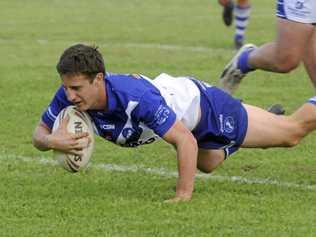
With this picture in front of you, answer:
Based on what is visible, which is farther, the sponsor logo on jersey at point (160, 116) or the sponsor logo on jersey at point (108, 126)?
the sponsor logo on jersey at point (108, 126)

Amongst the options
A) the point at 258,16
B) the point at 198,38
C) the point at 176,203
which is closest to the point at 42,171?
the point at 176,203

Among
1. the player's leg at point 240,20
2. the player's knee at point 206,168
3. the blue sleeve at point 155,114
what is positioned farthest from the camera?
the player's leg at point 240,20

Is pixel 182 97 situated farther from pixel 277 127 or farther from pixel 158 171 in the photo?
pixel 158 171

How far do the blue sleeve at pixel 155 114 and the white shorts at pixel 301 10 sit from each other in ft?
5.39

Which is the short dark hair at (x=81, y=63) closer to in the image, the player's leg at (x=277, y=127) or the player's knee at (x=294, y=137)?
the player's leg at (x=277, y=127)

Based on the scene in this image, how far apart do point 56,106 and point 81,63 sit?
1.75 feet

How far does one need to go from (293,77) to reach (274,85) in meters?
0.60

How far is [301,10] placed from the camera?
750cm

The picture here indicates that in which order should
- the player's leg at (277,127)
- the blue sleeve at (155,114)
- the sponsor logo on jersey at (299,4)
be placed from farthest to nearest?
the sponsor logo on jersey at (299,4) → the player's leg at (277,127) → the blue sleeve at (155,114)

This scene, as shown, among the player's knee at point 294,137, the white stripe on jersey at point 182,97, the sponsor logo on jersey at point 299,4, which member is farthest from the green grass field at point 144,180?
the sponsor logo on jersey at point 299,4

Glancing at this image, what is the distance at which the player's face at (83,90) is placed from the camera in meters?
6.31

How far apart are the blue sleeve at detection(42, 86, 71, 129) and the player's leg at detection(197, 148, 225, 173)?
1.01 m

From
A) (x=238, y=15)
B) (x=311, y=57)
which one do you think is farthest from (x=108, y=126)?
(x=238, y=15)

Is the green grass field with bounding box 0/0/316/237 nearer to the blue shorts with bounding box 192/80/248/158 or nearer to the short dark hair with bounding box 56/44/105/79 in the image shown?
→ the blue shorts with bounding box 192/80/248/158
